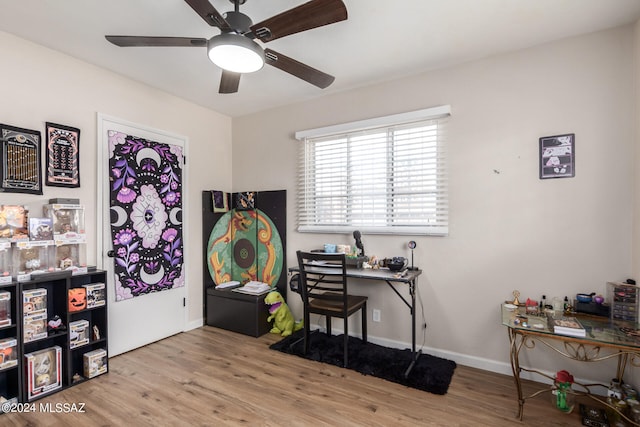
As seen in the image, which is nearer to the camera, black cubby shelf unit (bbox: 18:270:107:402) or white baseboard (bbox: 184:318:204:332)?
black cubby shelf unit (bbox: 18:270:107:402)

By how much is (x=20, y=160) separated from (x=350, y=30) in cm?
262

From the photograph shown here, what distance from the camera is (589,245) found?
7.88 ft

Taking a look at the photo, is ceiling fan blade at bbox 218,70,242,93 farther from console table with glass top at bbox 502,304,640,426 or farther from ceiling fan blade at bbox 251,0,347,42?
console table with glass top at bbox 502,304,640,426

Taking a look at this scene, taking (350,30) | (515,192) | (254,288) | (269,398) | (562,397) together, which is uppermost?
(350,30)

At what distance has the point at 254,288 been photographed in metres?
3.72

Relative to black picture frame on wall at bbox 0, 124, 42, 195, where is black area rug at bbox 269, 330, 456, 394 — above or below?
below

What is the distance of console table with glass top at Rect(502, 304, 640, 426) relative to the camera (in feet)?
6.22

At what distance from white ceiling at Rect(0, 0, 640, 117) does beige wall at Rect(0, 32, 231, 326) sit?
0.14 metres

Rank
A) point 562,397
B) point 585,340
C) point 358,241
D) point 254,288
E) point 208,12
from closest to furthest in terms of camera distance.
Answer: point 208,12
point 585,340
point 562,397
point 358,241
point 254,288

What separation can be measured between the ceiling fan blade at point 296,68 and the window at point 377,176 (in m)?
1.04

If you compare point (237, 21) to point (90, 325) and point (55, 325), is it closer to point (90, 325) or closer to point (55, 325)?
point (55, 325)

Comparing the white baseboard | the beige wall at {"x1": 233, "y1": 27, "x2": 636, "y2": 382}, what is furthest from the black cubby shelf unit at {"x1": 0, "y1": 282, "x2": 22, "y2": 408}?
the beige wall at {"x1": 233, "y1": 27, "x2": 636, "y2": 382}

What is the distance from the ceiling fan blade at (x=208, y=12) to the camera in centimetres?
156

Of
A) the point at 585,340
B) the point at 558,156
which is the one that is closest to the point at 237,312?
the point at 585,340
